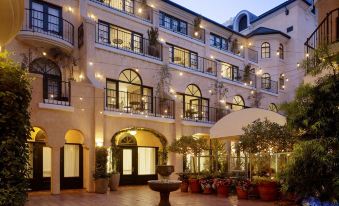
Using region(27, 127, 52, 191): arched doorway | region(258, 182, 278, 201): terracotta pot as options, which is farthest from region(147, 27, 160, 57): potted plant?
region(258, 182, 278, 201): terracotta pot

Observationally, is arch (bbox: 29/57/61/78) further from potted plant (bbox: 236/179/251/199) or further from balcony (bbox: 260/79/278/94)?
balcony (bbox: 260/79/278/94)

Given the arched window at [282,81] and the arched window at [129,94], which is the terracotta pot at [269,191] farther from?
the arched window at [282,81]

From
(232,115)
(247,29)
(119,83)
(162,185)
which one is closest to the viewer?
(162,185)

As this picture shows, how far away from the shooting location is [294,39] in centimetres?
2991

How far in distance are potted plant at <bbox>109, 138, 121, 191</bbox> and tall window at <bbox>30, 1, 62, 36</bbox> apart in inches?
232

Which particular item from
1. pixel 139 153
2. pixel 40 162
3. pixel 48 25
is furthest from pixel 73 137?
pixel 48 25

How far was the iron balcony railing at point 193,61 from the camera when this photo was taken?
23.0 meters

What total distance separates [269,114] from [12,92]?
37.7ft

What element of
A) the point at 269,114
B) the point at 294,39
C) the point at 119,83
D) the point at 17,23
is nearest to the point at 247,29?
the point at 294,39

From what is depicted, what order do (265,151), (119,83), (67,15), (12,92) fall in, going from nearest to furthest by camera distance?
(12,92) < (265,151) < (67,15) < (119,83)

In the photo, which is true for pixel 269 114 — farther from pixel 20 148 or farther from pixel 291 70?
pixel 291 70

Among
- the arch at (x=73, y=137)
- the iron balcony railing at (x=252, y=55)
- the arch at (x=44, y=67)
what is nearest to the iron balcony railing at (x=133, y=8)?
the arch at (x=44, y=67)

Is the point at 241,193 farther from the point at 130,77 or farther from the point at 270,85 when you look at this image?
the point at 270,85

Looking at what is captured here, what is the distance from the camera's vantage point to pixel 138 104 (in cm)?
1905
